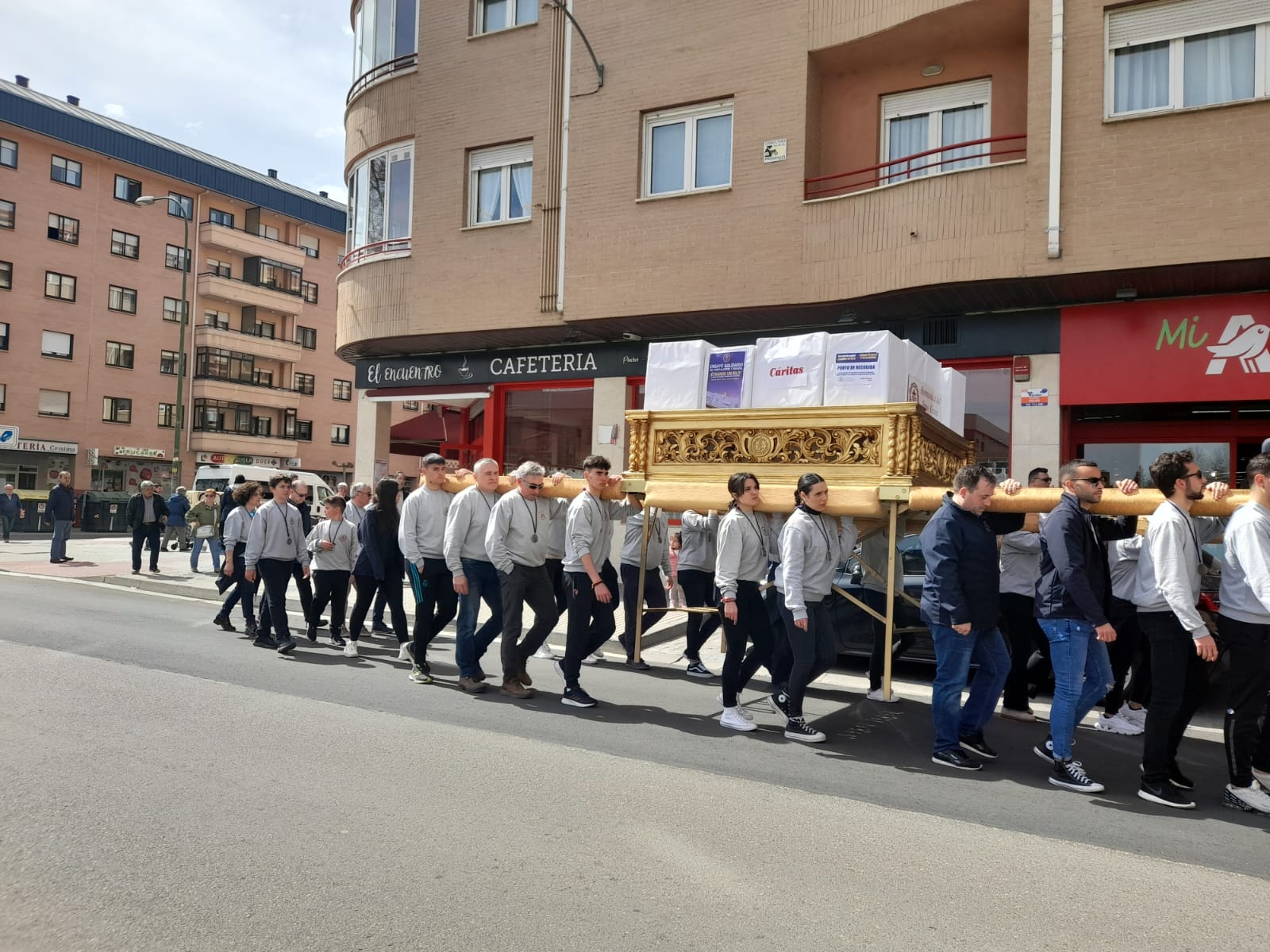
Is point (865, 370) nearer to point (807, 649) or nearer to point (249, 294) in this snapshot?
point (807, 649)

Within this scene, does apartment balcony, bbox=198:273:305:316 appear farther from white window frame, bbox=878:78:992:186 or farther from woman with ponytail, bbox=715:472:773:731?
woman with ponytail, bbox=715:472:773:731

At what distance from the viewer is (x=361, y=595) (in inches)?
388

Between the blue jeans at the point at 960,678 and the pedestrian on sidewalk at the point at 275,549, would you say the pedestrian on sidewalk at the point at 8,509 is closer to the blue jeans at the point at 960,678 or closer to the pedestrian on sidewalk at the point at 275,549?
the pedestrian on sidewalk at the point at 275,549

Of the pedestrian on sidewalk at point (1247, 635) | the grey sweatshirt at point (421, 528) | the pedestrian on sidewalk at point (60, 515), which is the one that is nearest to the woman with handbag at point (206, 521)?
the pedestrian on sidewalk at point (60, 515)

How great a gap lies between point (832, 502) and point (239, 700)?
459 centimetres

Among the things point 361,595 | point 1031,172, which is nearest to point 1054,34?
point 1031,172

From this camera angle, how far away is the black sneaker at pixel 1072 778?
5469 millimetres

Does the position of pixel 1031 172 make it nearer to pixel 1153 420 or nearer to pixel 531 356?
pixel 1153 420

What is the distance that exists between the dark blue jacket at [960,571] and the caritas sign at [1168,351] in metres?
6.87

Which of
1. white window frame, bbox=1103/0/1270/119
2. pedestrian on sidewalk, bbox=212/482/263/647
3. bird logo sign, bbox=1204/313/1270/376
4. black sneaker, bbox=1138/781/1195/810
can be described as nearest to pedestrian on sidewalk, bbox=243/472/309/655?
pedestrian on sidewalk, bbox=212/482/263/647

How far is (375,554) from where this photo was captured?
9.95m

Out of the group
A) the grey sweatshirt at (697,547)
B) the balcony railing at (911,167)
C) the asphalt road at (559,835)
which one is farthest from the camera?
the balcony railing at (911,167)

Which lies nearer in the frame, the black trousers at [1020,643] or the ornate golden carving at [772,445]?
the ornate golden carving at [772,445]

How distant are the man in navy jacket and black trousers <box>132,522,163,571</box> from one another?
1535 centimetres
